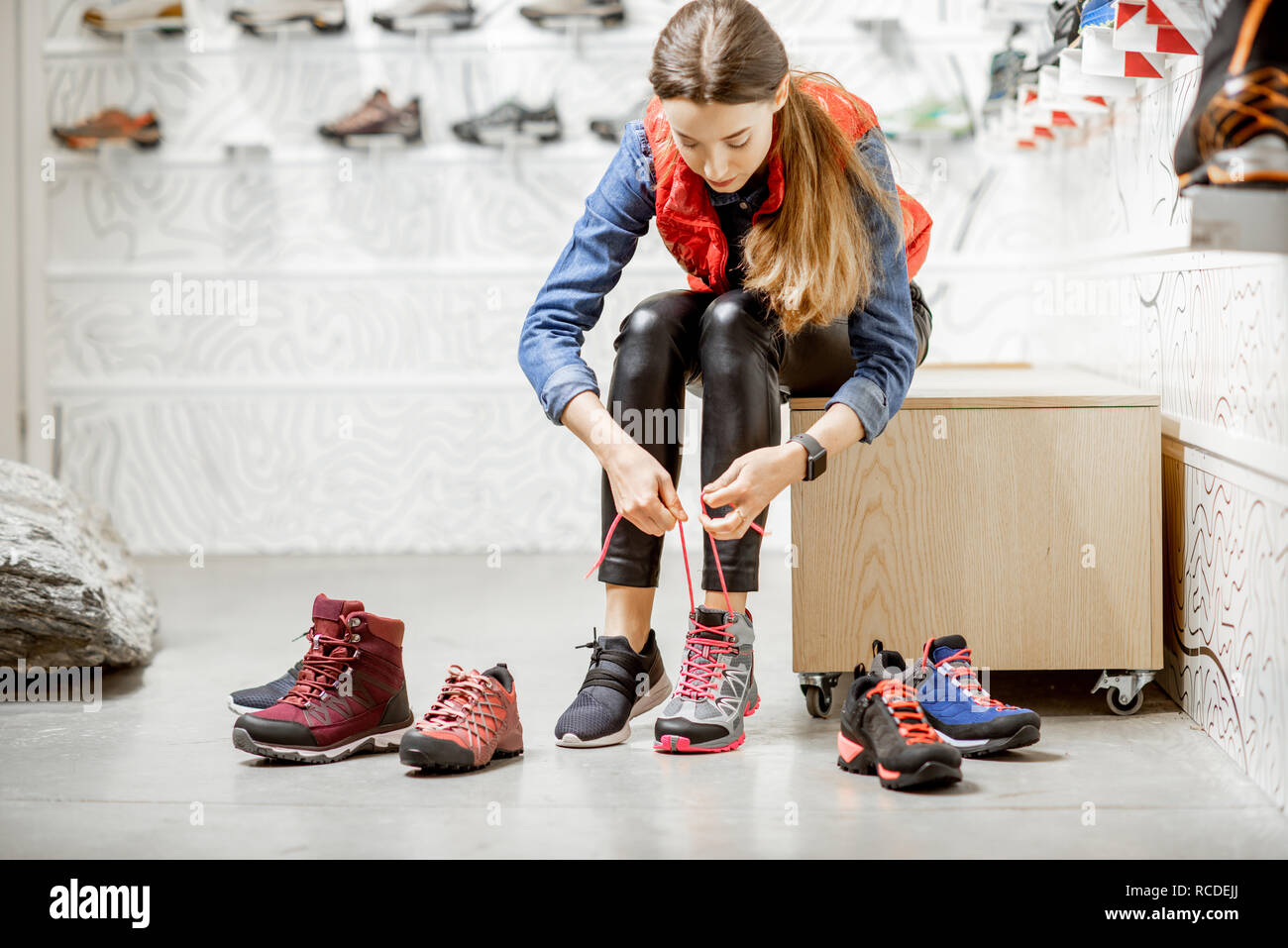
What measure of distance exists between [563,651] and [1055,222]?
5.57ft

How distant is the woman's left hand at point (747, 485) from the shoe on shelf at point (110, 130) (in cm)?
240

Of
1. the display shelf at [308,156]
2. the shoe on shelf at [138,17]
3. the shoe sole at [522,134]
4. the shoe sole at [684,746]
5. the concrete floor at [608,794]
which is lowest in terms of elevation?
the concrete floor at [608,794]

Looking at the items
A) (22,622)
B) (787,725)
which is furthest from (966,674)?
(22,622)

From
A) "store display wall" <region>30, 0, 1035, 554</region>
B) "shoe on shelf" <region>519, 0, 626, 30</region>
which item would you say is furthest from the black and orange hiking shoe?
"shoe on shelf" <region>519, 0, 626, 30</region>

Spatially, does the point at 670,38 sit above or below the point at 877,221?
above

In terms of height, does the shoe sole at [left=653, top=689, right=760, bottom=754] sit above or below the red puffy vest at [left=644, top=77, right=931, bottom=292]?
below

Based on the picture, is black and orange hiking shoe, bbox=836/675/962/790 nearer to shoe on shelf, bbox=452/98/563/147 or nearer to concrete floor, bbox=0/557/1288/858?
concrete floor, bbox=0/557/1288/858

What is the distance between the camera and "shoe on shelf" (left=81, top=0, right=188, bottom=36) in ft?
10.4

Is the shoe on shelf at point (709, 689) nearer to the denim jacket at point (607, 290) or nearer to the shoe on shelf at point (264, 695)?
the denim jacket at point (607, 290)

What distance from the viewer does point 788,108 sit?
58.7 inches

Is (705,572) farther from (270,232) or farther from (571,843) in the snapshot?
(270,232)

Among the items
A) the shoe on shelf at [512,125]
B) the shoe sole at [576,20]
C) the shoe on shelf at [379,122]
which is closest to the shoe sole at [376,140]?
the shoe on shelf at [379,122]

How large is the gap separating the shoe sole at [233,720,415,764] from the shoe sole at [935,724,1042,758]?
68 centimetres

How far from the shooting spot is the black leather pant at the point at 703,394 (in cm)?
149
